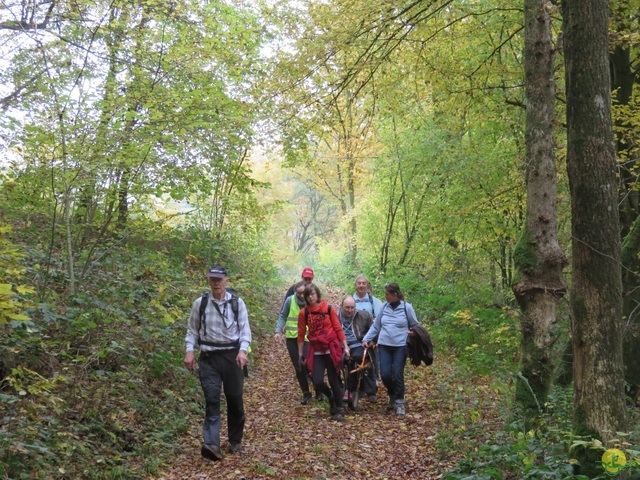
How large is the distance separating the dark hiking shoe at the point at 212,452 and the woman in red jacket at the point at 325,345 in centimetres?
221

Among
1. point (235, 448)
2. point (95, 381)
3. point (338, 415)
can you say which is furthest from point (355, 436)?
point (95, 381)

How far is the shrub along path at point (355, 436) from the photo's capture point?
5402mm

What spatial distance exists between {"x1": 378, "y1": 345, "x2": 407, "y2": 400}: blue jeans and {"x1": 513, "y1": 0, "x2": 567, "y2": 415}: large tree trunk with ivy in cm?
216

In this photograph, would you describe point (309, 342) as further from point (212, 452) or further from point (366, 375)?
point (212, 452)

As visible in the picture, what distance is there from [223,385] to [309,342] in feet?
6.44

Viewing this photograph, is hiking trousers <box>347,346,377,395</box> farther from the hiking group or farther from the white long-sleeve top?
the white long-sleeve top

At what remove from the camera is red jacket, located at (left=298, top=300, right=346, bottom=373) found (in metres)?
7.38

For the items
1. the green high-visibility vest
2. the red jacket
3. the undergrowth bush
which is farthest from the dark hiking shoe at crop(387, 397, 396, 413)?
the undergrowth bush

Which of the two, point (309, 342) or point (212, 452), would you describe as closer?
point (212, 452)

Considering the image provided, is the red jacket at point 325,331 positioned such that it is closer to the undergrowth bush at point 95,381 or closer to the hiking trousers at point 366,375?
the hiking trousers at point 366,375

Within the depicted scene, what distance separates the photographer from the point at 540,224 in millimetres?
5574

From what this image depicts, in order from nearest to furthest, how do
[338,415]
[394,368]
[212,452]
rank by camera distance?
[212,452] → [338,415] → [394,368]

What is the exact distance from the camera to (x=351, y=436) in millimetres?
6594

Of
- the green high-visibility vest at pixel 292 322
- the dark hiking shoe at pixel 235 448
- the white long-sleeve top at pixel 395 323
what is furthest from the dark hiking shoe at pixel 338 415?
the dark hiking shoe at pixel 235 448
